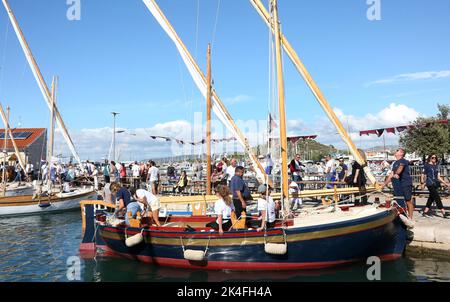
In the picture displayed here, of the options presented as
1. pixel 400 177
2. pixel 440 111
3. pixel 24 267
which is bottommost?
pixel 24 267

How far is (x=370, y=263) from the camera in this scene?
10531mm

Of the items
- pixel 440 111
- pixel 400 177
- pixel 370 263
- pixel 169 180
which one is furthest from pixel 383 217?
pixel 440 111

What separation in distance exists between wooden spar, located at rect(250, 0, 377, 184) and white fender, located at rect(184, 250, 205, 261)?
5013 millimetres

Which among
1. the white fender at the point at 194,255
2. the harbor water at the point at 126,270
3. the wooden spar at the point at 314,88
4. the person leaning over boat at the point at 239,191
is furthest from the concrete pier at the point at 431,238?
the white fender at the point at 194,255

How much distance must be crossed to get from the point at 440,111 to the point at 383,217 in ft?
133

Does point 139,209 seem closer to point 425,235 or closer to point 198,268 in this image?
point 198,268

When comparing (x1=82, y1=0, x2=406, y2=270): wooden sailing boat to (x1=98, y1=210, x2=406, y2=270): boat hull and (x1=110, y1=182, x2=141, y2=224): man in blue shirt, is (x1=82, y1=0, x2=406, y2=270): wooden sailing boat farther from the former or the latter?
(x1=110, y1=182, x2=141, y2=224): man in blue shirt

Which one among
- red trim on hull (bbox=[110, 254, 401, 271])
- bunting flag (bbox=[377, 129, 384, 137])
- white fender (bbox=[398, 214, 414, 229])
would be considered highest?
bunting flag (bbox=[377, 129, 384, 137])

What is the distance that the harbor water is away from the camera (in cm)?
1002

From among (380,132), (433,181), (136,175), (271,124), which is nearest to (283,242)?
(271,124)

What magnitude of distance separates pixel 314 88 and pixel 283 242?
4.51 metres

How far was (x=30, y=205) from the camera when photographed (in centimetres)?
2330

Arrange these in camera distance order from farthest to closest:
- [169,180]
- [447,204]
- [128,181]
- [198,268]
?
1. [128,181]
2. [169,180]
3. [447,204]
4. [198,268]

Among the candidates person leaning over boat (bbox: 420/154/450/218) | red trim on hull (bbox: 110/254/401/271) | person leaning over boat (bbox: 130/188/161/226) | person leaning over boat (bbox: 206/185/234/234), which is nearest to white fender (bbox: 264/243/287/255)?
red trim on hull (bbox: 110/254/401/271)
